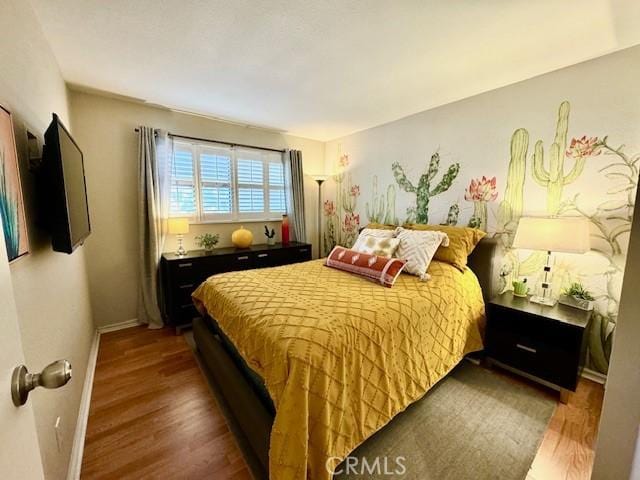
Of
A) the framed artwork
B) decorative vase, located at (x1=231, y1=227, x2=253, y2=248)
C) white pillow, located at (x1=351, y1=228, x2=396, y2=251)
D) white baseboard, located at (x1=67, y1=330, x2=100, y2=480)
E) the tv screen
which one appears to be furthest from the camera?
decorative vase, located at (x1=231, y1=227, x2=253, y2=248)

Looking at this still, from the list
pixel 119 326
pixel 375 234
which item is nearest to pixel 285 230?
pixel 375 234

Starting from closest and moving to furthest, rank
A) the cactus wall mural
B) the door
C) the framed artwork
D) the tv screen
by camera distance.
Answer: the door < the framed artwork < the tv screen < the cactus wall mural

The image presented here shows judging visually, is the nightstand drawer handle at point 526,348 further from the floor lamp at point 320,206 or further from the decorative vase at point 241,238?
the floor lamp at point 320,206

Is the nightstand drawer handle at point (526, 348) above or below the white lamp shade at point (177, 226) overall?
below

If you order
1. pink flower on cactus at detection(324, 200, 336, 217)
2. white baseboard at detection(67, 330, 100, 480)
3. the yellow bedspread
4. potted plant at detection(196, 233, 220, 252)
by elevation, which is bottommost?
white baseboard at detection(67, 330, 100, 480)

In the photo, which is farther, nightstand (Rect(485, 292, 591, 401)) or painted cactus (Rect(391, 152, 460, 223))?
painted cactus (Rect(391, 152, 460, 223))

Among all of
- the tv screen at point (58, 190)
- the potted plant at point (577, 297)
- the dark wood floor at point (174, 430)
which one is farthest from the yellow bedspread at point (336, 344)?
the tv screen at point (58, 190)

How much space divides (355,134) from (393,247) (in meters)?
2.13

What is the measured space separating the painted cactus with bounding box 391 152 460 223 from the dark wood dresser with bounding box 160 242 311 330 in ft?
6.28

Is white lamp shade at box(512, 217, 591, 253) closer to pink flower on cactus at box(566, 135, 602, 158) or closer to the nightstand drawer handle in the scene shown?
pink flower on cactus at box(566, 135, 602, 158)

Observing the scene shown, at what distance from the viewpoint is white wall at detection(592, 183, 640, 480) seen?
0.71 metres

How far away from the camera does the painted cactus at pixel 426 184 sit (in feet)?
9.05

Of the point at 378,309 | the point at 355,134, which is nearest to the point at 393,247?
the point at 378,309

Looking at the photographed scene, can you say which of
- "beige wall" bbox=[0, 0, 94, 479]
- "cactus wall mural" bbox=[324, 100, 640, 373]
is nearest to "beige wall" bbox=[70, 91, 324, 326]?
"beige wall" bbox=[0, 0, 94, 479]
